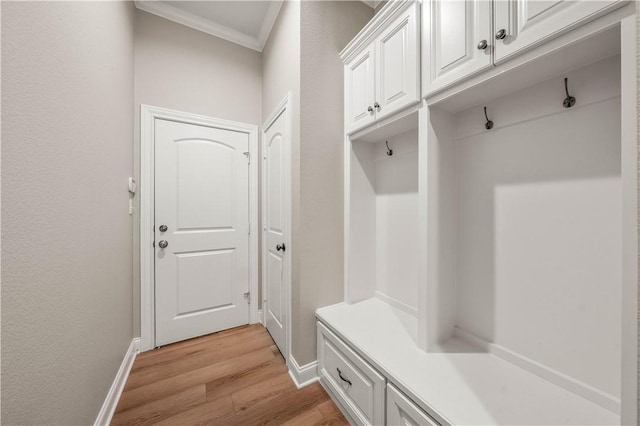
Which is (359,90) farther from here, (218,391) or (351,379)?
Answer: (218,391)

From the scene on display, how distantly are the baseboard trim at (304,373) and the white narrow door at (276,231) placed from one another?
184 millimetres

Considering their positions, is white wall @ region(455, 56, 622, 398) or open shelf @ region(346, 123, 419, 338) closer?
white wall @ region(455, 56, 622, 398)

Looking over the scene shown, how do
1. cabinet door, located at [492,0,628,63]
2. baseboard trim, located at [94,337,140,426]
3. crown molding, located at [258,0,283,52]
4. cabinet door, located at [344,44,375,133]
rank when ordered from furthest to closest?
crown molding, located at [258,0,283,52] → cabinet door, located at [344,44,375,133] → baseboard trim, located at [94,337,140,426] → cabinet door, located at [492,0,628,63]

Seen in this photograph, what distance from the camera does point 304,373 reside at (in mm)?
1588

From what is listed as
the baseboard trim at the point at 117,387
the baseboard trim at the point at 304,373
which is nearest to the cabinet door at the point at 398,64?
the baseboard trim at the point at 304,373

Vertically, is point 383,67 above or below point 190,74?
below

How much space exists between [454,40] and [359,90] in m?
0.66

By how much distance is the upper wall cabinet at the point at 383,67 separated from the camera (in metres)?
1.19

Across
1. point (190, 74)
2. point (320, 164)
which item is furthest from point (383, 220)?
point (190, 74)

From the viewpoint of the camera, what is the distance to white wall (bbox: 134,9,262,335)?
6.59 feet

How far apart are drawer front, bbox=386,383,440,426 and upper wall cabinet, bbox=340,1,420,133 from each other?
1.40 m

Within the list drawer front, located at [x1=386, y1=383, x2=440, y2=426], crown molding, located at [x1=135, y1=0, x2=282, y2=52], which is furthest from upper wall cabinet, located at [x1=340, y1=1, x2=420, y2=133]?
drawer front, located at [x1=386, y1=383, x2=440, y2=426]

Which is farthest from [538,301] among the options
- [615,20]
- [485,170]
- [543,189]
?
[615,20]

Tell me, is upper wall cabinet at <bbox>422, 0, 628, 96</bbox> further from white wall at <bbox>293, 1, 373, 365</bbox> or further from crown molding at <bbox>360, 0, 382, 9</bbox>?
crown molding at <bbox>360, 0, 382, 9</bbox>
